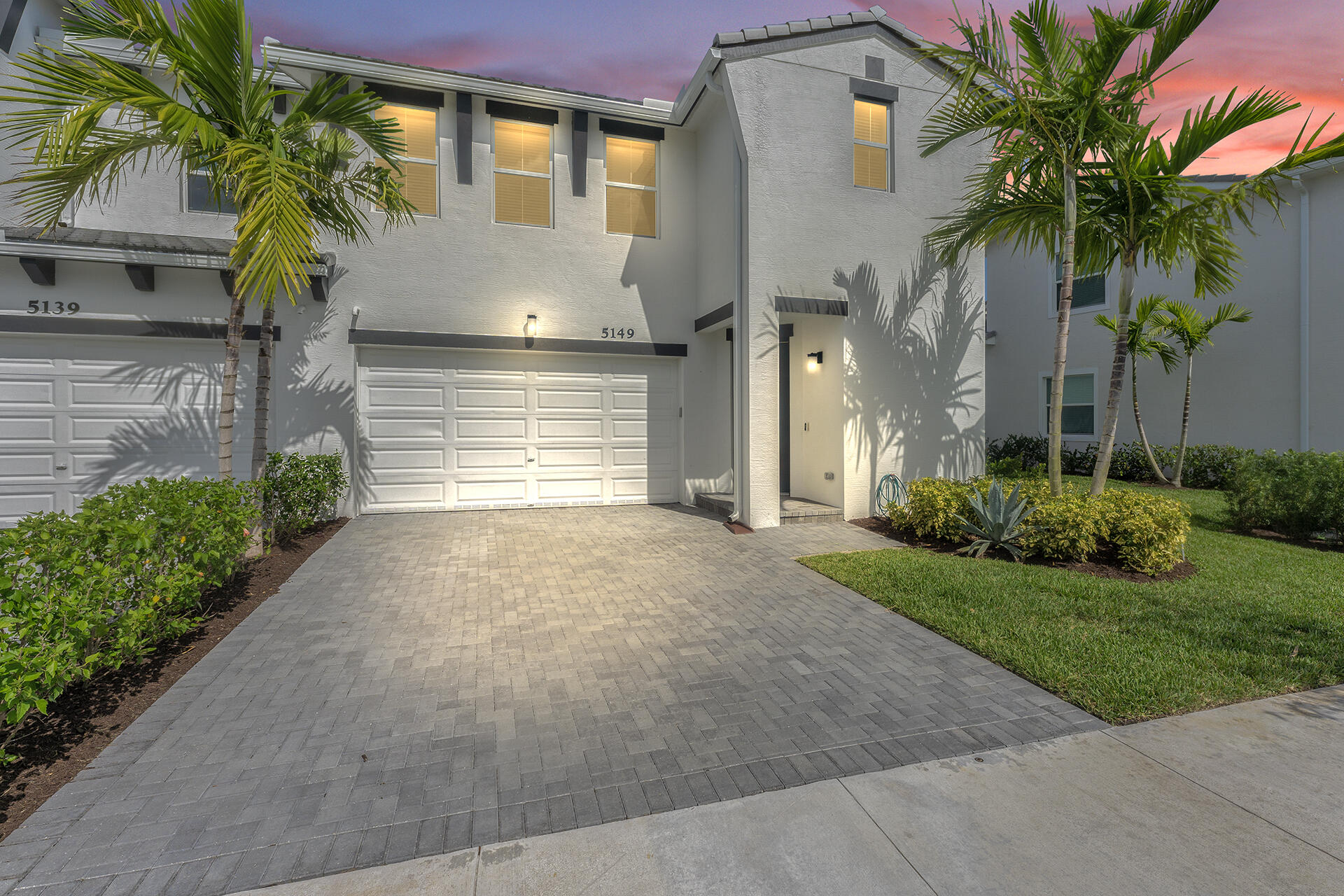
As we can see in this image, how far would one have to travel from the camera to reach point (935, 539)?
7645mm

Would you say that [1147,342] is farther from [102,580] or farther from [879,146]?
[102,580]

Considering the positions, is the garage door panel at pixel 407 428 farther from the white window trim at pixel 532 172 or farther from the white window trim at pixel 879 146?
the white window trim at pixel 879 146

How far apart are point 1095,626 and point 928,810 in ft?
9.81

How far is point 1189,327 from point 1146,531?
7239 millimetres

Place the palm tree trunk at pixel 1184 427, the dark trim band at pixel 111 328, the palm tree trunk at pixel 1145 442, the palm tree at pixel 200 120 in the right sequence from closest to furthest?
the palm tree at pixel 200 120 < the dark trim band at pixel 111 328 < the palm tree trunk at pixel 1184 427 < the palm tree trunk at pixel 1145 442

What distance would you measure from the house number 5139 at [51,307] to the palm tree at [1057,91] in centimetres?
1132

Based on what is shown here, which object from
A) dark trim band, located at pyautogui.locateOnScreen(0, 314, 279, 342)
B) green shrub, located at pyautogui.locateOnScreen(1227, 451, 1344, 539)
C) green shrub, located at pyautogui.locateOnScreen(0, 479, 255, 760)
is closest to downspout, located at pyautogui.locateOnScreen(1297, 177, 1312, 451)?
green shrub, located at pyautogui.locateOnScreen(1227, 451, 1344, 539)

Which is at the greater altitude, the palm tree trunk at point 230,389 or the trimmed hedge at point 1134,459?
the palm tree trunk at point 230,389

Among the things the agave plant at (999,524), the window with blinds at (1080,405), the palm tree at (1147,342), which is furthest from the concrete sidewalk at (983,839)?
the window with blinds at (1080,405)

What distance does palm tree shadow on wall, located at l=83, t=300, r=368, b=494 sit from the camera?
334 inches

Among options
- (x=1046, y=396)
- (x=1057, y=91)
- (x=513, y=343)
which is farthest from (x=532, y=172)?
(x=1046, y=396)

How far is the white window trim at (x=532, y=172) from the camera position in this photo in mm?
9750

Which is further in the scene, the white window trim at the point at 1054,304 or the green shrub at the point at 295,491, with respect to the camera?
the white window trim at the point at 1054,304

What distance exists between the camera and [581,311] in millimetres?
10109
